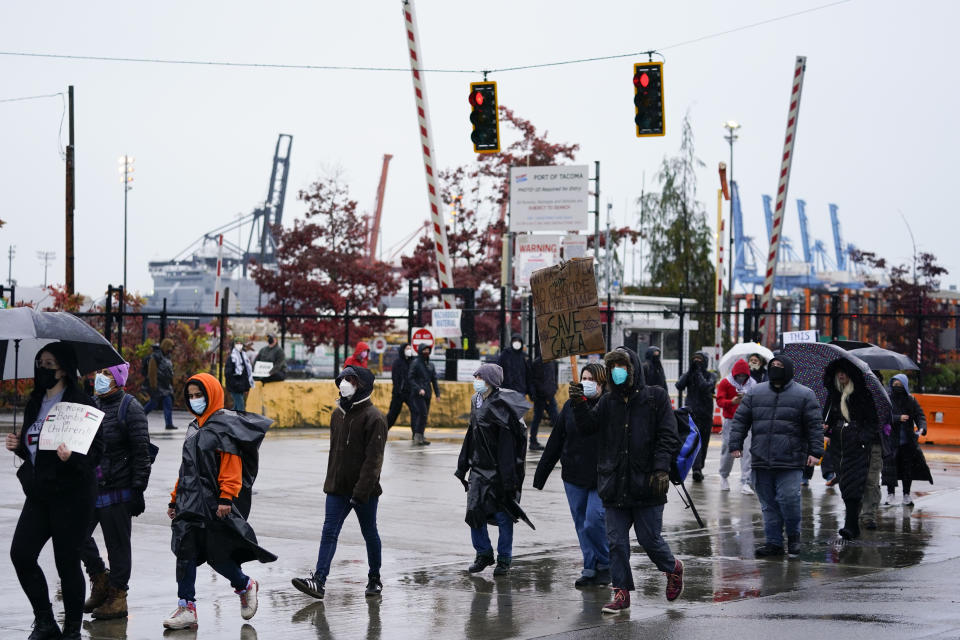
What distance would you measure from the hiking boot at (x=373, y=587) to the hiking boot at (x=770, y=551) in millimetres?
3523

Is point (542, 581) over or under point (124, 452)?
under

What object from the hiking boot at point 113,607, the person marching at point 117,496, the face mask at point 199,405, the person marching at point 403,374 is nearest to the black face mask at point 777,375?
the face mask at point 199,405

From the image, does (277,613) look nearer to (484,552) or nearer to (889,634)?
(484,552)

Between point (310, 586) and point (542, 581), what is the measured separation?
1914 millimetres

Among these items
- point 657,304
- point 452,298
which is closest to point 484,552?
point 452,298

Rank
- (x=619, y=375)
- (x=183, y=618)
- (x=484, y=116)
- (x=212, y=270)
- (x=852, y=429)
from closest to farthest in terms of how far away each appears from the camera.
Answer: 1. (x=183, y=618)
2. (x=619, y=375)
3. (x=852, y=429)
4. (x=484, y=116)
5. (x=212, y=270)

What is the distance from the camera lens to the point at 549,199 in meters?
32.2

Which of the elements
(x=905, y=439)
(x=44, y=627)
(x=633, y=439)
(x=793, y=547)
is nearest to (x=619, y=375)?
(x=633, y=439)

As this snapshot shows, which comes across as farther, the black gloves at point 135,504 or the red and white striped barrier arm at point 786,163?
the red and white striped barrier arm at point 786,163

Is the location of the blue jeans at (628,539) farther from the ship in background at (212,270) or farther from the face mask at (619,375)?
the ship in background at (212,270)

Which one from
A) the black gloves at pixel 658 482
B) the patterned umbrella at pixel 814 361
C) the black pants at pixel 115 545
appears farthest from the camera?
the patterned umbrella at pixel 814 361

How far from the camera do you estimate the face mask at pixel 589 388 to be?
9195 mm

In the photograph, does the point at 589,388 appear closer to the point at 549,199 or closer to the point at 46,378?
the point at 46,378

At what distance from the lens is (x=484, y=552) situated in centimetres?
1011
